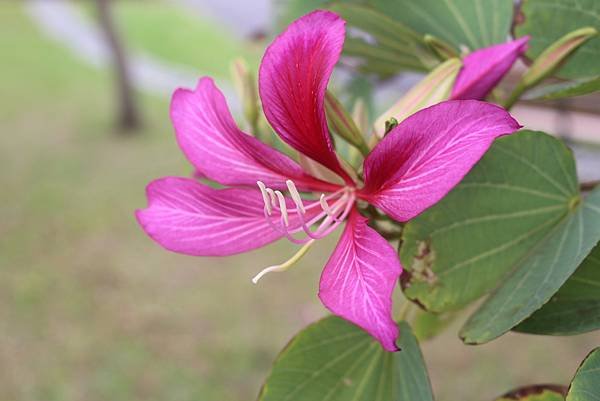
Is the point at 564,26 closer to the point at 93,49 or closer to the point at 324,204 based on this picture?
the point at 324,204

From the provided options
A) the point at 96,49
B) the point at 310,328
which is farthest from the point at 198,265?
the point at 96,49

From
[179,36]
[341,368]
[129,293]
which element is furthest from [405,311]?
[179,36]

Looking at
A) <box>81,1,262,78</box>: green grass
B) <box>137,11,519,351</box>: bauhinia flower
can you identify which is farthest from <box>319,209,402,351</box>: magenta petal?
<box>81,1,262,78</box>: green grass

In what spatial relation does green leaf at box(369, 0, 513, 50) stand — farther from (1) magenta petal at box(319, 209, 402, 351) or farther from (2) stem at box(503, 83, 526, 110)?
(1) magenta petal at box(319, 209, 402, 351)

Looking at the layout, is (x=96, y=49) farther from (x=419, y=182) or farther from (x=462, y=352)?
(x=419, y=182)

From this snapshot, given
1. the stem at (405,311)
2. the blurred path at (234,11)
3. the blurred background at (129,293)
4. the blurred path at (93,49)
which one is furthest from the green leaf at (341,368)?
the blurred path at (234,11)

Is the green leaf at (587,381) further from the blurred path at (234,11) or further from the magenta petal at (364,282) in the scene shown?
the blurred path at (234,11)
